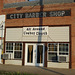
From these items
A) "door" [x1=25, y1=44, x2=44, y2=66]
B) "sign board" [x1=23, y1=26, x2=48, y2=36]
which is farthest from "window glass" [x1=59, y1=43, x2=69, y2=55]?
"sign board" [x1=23, y1=26, x2=48, y2=36]

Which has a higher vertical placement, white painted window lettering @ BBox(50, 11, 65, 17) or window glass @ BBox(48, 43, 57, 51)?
white painted window lettering @ BBox(50, 11, 65, 17)

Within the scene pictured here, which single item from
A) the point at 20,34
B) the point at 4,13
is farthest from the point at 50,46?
the point at 4,13

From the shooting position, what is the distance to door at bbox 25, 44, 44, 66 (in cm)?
1559

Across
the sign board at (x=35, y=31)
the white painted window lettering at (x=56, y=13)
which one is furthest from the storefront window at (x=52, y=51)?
the white painted window lettering at (x=56, y=13)

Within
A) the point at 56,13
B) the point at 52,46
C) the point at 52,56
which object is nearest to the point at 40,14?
the point at 56,13

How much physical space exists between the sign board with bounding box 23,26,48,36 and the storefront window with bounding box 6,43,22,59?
1459 mm

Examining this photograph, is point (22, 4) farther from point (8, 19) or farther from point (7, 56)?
point (7, 56)

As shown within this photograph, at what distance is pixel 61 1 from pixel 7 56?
309 inches

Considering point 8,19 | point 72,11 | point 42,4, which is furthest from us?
A: point 8,19

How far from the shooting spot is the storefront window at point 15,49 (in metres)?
16.2

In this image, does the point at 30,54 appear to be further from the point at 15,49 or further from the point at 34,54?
the point at 15,49

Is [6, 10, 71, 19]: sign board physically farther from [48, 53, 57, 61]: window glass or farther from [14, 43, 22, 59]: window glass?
[48, 53, 57, 61]: window glass

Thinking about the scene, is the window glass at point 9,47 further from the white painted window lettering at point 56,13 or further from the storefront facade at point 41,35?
the white painted window lettering at point 56,13

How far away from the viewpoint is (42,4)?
1602 centimetres
